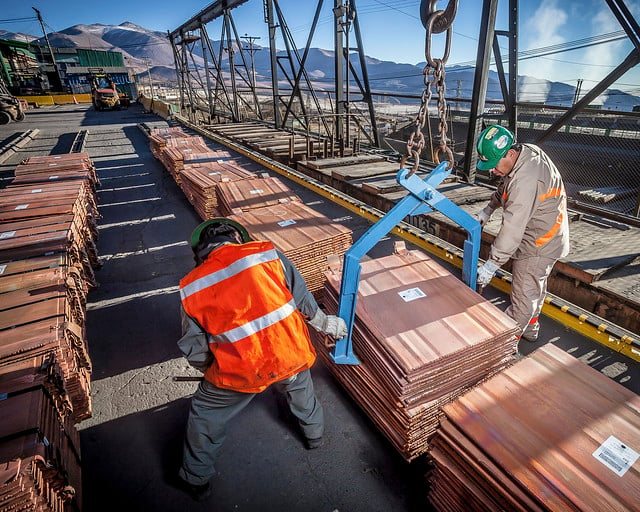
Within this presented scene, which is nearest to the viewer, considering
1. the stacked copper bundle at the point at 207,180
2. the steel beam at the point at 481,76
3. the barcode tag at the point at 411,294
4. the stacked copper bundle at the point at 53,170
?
the barcode tag at the point at 411,294

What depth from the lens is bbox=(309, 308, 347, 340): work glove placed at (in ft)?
8.29

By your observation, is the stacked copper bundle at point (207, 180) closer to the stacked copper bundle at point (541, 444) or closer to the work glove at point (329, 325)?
the work glove at point (329, 325)

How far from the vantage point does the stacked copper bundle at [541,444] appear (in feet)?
5.16

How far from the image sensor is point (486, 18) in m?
5.75

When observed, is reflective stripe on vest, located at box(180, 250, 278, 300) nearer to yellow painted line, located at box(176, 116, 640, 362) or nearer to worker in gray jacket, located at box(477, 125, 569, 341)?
worker in gray jacket, located at box(477, 125, 569, 341)

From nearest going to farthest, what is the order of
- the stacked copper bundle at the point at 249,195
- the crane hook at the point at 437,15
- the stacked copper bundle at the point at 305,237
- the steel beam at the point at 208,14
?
the crane hook at the point at 437,15
the stacked copper bundle at the point at 305,237
the stacked copper bundle at the point at 249,195
the steel beam at the point at 208,14

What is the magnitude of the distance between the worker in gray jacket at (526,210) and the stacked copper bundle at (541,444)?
1188mm

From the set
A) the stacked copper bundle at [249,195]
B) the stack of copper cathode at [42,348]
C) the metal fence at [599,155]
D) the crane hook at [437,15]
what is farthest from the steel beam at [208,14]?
the crane hook at [437,15]

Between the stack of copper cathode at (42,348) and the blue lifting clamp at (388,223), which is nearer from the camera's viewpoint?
the stack of copper cathode at (42,348)

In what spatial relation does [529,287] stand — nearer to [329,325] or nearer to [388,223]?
[388,223]

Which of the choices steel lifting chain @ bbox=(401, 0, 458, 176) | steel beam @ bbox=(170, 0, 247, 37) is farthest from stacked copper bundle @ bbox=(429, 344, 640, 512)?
steel beam @ bbox=(170, 0, 247, 37)

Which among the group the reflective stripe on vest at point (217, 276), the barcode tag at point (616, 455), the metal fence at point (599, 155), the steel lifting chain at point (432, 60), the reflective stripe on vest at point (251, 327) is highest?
the steel lifting chain at point (432, 60)

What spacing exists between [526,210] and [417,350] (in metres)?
1.66

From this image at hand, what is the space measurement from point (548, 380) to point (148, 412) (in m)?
3.21
